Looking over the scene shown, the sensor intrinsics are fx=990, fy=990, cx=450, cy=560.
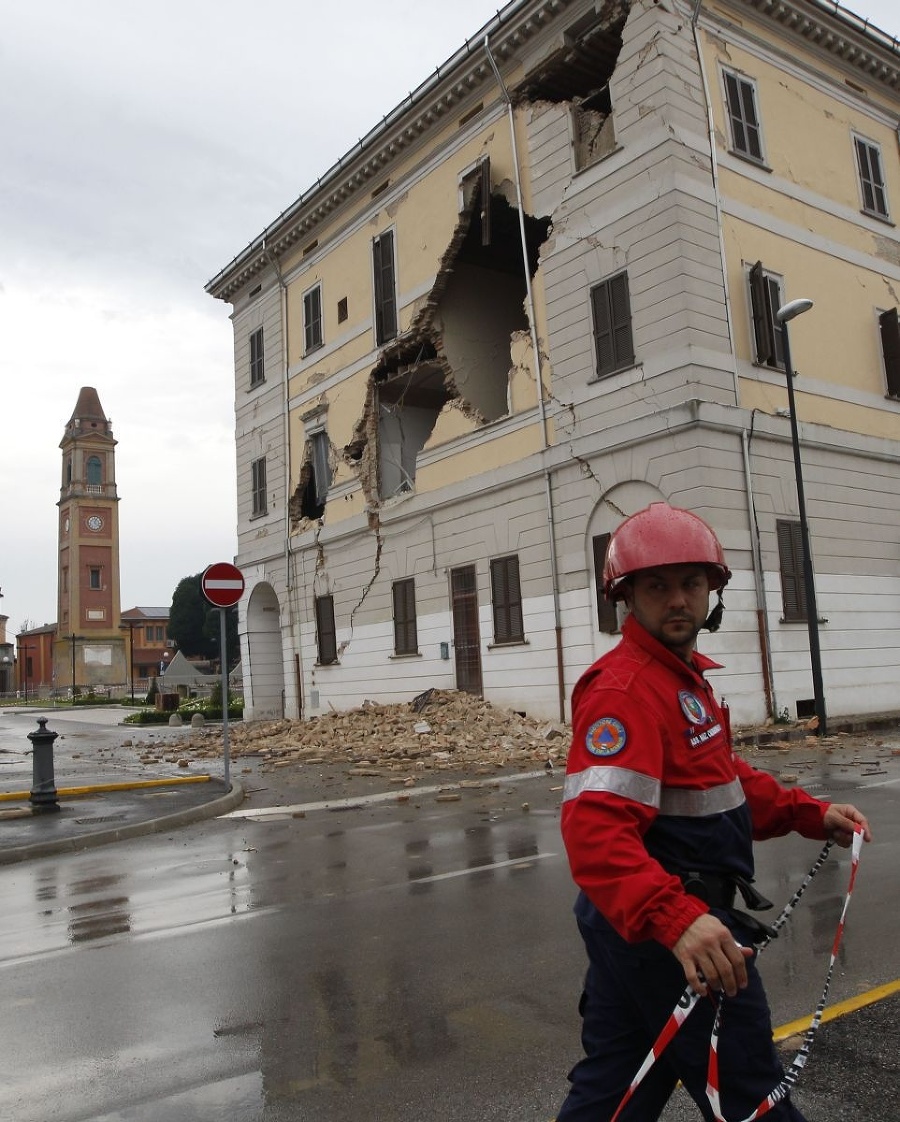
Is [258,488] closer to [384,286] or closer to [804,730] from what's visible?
[384,286]

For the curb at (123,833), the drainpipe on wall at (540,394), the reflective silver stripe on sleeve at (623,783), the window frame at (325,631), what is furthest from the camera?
the window frame at (325,631)

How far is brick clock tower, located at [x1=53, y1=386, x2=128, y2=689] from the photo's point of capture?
274 feet

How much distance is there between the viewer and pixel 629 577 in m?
2.45

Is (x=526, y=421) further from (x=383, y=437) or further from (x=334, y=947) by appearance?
(x=334, y=947)

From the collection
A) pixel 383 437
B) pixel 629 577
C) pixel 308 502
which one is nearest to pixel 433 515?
pixel 383 437

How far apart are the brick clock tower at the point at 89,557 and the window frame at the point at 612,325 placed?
236ft

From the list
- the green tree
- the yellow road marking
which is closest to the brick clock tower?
the green tree

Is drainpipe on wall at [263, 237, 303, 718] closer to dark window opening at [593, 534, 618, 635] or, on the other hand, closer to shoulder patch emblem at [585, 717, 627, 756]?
dark window opening at [593, 534, 618, 635]

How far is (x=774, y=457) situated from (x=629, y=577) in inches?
629

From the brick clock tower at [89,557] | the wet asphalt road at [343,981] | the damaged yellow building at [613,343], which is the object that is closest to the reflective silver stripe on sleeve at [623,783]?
the wet asphalt road at [343,981]

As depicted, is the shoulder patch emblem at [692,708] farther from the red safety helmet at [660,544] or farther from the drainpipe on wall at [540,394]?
the drainpipe on wall at [540,394]

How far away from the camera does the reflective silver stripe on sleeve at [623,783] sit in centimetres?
208

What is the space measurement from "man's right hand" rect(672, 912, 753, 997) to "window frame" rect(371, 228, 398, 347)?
73.4ft

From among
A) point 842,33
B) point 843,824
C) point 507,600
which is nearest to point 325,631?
point 507,600
